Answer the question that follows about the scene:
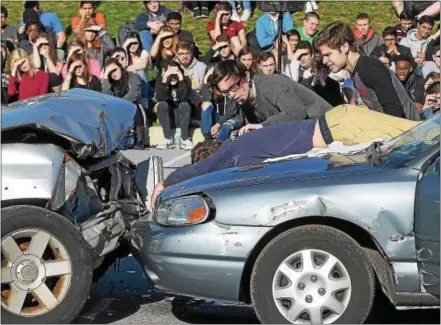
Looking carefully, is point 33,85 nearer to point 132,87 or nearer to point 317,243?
point 132,87

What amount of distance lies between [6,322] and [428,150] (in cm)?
260

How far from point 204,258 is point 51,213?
98cm

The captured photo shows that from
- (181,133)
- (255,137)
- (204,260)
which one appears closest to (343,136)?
(255,137)

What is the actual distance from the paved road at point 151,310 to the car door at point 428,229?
34.6 inches

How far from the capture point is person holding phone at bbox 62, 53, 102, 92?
14805 mm

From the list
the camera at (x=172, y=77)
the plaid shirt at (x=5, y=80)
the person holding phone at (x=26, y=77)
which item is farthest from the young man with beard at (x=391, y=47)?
the plaid shirt at (x=5, y=80)

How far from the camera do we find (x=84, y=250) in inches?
245

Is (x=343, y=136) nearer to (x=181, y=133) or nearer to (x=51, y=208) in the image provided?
(x=51, y=208)

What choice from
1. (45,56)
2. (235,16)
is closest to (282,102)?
(45,56)

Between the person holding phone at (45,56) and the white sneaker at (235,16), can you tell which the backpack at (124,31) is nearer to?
the person holding phone at (45,56)

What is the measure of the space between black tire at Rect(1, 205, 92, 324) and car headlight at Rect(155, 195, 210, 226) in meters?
0.50

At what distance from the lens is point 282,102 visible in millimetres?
8086

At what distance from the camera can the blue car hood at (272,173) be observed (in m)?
5.98

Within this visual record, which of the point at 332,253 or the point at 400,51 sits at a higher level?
the point at 332,253
